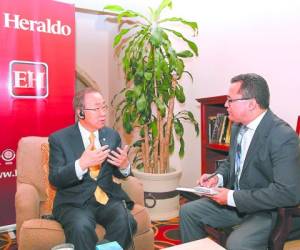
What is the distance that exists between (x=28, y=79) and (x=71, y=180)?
1350mm

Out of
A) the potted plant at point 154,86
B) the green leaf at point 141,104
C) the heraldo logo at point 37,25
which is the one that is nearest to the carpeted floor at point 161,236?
the potted plant at point 154,86

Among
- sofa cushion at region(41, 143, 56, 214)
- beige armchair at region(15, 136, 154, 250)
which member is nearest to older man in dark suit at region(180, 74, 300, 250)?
beige armchair at region(15, 136, 154, 250)

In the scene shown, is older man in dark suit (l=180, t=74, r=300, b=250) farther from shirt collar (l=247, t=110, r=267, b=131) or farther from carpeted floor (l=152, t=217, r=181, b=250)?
carpeted floor (l=152, t=217, r=181, b=250)

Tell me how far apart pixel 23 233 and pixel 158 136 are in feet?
5.57

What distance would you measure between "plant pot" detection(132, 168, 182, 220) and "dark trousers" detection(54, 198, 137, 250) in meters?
1.07

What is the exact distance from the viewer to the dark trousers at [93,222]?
1773 mm

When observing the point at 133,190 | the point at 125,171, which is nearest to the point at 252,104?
the point at 125,171

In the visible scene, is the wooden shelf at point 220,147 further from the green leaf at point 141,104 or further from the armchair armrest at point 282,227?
the armchair armrest at point 282,227

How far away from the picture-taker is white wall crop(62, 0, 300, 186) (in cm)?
252

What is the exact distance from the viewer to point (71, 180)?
1.89 metres

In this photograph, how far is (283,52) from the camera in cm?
256

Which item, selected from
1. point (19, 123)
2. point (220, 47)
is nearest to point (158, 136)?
point (220, 47)

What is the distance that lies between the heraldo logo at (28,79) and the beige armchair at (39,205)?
0.64 m

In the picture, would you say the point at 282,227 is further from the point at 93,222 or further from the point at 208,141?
the point at 208,141
